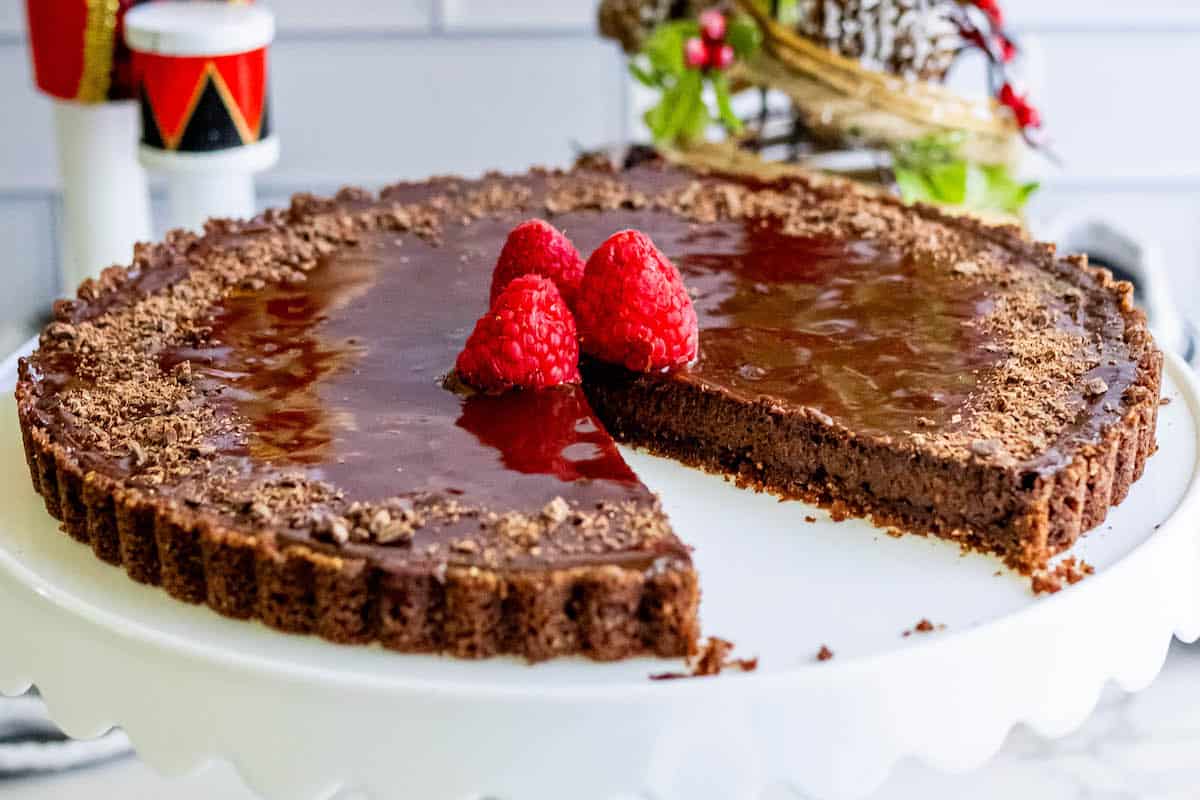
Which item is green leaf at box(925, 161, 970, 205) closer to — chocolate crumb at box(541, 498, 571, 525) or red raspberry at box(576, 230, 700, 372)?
red raspberry at box(576, 230, 700, 372)

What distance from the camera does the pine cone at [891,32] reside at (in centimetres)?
377

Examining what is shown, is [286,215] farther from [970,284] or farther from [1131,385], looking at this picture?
[1131,385]

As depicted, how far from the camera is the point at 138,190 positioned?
3.85 metres

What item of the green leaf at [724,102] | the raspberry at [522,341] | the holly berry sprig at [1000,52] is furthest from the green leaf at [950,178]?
the raspberry at [522,341]

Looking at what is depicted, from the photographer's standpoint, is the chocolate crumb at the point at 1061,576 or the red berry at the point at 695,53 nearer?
the chocolate crumb at the point at 1061,576

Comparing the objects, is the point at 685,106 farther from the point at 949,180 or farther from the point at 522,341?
the point at 522,341

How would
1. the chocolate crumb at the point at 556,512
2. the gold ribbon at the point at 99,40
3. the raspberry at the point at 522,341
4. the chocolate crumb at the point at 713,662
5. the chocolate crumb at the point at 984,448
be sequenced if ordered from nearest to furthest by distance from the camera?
the chocolate crumb at the point at 713,662, the chocolate crumb at the point at 556,512, the chocolate crumb at the point at 984,448, the raspberry at the point at 522,341, the gold ribbon at the point at 99,40

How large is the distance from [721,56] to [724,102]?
15cm

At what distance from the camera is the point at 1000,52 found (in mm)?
3785

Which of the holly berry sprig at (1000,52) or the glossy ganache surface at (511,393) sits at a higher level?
the holly berry sprig at (1000,52)

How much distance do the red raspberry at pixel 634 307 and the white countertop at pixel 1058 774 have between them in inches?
36.6

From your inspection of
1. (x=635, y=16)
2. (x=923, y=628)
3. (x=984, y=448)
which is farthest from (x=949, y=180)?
(x=923, y=628)

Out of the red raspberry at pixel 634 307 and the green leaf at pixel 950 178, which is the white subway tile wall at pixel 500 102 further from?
the red raspberry at pixel 634 307

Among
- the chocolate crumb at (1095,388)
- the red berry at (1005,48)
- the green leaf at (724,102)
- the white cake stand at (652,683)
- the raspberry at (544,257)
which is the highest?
the red berry at (1005,48)
